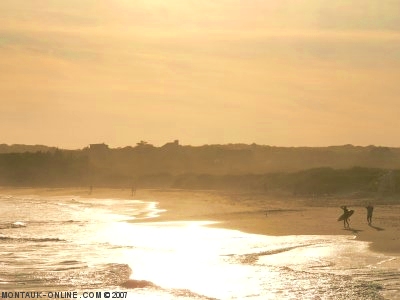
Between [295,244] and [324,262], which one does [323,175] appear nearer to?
[295,244]

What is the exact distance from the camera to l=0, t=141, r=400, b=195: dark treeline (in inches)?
2918

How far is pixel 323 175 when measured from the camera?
241 feet

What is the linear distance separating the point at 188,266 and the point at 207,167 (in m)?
109

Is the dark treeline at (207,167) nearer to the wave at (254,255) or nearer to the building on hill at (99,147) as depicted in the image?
the building on hill at (99,147)

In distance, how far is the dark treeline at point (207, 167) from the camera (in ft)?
243

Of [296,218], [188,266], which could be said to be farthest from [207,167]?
[188,266]

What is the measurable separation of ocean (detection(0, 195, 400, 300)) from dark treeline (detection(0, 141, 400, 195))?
38.6 metres

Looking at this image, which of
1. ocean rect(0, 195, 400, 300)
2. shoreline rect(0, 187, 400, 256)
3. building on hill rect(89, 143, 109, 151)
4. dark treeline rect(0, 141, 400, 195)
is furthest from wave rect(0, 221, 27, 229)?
building on hill rect(89, 143, 109, 151)

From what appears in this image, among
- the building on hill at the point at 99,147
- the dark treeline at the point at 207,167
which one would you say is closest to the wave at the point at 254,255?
the dark treeline at the point at 207,167

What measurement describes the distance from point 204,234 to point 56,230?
735 centimetres

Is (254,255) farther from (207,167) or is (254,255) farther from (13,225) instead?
(207,167)

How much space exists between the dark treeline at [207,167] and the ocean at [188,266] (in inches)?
1520

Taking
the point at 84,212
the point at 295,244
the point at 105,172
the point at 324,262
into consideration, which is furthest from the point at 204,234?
the point at 105,172

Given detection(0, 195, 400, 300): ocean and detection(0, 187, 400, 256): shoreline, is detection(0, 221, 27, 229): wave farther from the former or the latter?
detection(0, 187, 400, 256): shoreline
